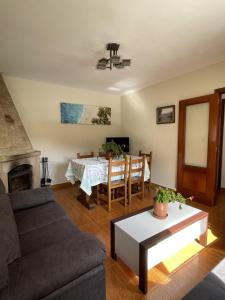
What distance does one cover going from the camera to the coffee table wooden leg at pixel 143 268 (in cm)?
128

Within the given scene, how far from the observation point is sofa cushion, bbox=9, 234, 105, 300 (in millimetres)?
791

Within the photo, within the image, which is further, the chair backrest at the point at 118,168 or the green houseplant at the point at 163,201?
the chair backrest at the point at 118,168

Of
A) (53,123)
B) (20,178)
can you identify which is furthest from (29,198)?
(53,123)

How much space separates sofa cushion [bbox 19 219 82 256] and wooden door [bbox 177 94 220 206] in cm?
246

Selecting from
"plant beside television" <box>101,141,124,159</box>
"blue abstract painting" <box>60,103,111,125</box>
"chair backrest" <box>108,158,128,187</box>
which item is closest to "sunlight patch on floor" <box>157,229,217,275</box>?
"chair backrest" <box>108,158,128,187</box>

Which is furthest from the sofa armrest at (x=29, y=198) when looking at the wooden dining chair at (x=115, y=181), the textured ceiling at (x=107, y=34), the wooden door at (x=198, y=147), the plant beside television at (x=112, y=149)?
the wooden door at (x=198, y=147)

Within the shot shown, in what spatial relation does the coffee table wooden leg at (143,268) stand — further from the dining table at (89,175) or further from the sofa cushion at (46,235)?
the dining table at (89,175)

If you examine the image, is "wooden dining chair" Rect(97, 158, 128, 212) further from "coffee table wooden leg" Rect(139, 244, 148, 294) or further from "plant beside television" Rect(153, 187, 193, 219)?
"coffee table wooden leg" Rect(139, 244, 148, 294)

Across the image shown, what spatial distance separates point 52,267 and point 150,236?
2.69 ft

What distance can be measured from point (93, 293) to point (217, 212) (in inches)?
95.0

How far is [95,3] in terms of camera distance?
58.6 inches

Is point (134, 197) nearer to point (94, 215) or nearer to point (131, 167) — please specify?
point (131, 167)

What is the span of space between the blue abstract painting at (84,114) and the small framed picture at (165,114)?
4.63ft

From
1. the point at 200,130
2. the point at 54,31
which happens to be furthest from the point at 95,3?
the point at 200,130
